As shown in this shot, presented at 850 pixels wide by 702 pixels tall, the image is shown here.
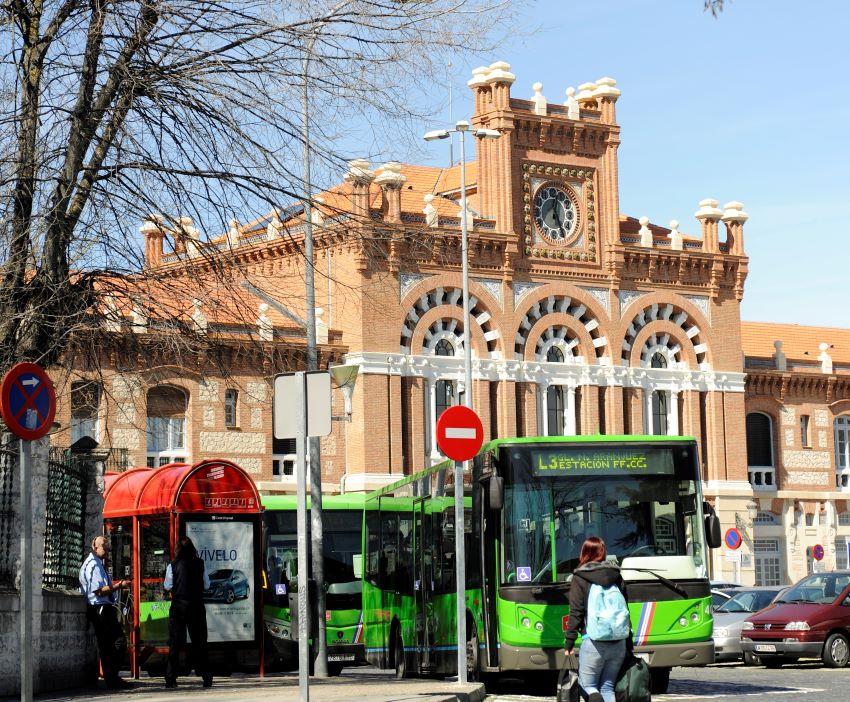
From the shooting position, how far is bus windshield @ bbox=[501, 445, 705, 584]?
18.8 metres

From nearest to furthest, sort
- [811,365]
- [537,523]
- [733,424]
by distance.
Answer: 1. [537,523]
2. [733,424]
3. [811,365]

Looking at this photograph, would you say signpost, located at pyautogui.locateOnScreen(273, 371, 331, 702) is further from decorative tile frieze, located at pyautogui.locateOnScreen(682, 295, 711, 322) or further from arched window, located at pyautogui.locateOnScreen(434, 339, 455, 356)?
decorative tile frieze, located at pyautogui.locateOnScreen(682, 295, 711, 322)

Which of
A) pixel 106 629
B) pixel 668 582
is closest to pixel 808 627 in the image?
pixel 668 582

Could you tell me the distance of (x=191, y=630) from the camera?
67.5ft

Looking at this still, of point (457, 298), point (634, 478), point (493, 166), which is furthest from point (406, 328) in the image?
point (634, 478)

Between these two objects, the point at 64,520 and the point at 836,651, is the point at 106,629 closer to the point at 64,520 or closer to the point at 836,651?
the point at 64,520

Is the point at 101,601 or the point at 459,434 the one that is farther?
the point at 101,601

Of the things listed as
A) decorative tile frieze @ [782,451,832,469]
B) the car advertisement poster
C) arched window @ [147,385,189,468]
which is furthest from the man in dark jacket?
decorative tile frieze @ [782,451,832,469]

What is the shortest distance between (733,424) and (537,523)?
41519 mm

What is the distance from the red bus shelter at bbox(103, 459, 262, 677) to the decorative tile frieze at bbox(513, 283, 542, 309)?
3126 centimetres

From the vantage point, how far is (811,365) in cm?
6488

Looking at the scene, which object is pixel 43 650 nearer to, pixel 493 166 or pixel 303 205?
pixel 303 205

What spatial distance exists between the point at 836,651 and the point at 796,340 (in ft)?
146

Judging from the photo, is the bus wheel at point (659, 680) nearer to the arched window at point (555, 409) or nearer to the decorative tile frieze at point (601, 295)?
the arched window at point (555, 409)
